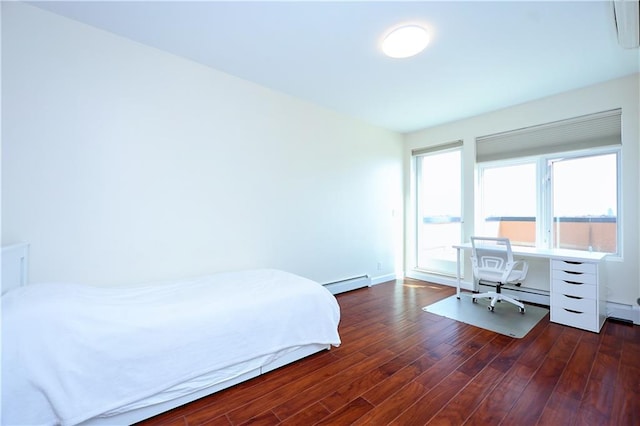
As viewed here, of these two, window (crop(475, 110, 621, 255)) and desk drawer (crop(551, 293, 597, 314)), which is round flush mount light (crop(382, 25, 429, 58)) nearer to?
window (crop(475, 110, 621, 255))

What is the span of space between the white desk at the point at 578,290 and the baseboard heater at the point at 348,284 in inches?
85.7

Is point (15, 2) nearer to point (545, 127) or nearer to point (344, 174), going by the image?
point (344, 174)

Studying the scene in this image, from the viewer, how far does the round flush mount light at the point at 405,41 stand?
2043 mm

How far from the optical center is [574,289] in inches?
104

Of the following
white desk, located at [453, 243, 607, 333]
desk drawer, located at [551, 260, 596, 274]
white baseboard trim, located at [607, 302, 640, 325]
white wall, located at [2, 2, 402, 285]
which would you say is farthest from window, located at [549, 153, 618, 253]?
white wall, located at [2, 2, 402, 285]

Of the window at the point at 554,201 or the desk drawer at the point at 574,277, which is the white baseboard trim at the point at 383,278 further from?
the desk drawer at the point at 574,277

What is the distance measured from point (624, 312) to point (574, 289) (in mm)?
691

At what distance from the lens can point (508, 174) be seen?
3709 mm

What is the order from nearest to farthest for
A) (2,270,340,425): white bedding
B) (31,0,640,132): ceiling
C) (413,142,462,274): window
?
(2,270,340,425): white bedding
(31,0,640,132): ceiling
(413,142,462,274): window

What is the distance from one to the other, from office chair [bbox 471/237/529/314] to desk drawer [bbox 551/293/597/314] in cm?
32

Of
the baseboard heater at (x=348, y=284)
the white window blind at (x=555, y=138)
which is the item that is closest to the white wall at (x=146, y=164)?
the baseboard heater at (x=348, y=284)

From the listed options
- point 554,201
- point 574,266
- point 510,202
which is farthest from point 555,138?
point 574,266

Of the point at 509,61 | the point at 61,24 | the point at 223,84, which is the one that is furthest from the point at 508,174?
the point at 61,24

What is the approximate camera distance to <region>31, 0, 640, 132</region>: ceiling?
1.85 meters
